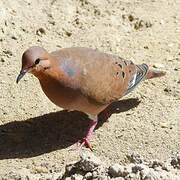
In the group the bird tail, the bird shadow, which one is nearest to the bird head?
the bird shadow

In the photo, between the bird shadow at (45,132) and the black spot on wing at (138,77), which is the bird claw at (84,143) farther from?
the black spot on wing at (138,77)

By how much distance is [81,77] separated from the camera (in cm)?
439

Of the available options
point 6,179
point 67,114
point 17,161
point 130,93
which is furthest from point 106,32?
point 6,179

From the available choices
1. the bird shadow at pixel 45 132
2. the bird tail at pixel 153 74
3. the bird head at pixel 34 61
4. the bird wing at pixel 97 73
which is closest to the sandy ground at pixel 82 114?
the bird shadow at pixel 45 132

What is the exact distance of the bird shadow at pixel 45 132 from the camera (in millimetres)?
4664

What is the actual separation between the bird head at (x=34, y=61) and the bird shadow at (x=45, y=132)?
91 centimetres

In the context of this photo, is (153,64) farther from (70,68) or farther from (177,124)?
(70,68)

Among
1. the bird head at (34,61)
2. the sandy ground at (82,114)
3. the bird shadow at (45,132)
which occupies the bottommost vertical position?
the bird shadow at (45,132)

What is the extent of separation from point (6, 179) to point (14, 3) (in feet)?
9.72

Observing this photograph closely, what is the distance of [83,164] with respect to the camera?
3.74 metres

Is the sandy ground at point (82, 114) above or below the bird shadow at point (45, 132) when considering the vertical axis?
above

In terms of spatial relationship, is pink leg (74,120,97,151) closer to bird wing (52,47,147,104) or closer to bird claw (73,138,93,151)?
bird claw (73,138,93,151)

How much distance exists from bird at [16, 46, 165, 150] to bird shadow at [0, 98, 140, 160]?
183 millimetres

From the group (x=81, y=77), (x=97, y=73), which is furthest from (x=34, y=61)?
(x=97, y=73)
